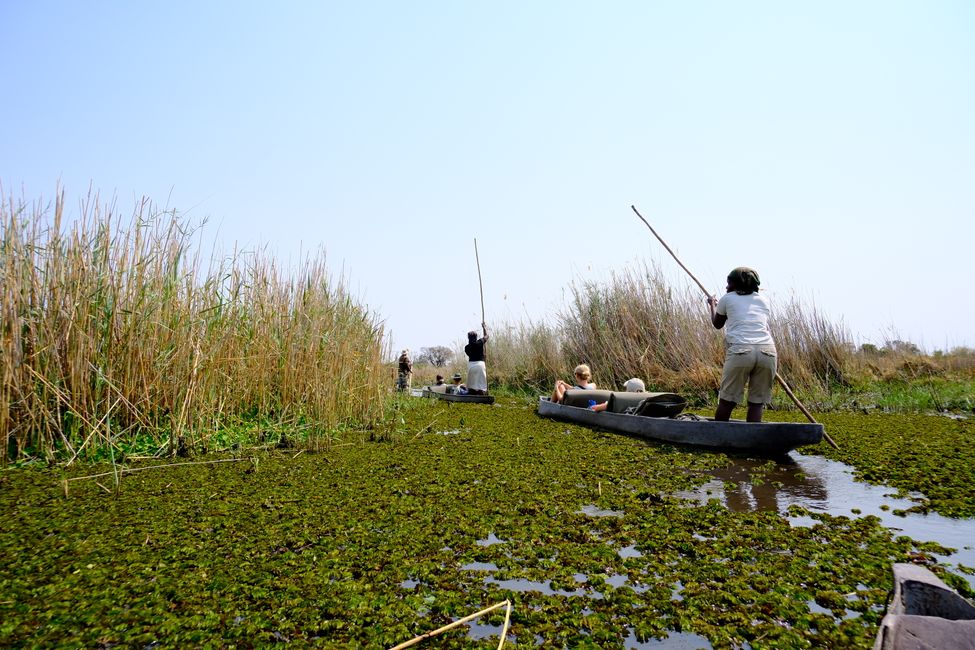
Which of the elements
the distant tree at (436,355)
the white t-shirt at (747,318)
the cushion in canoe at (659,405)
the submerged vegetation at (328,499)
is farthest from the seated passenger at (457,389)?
the distant tree at (436,355)

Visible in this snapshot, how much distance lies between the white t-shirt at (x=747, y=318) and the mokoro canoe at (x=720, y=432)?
0.65 meters

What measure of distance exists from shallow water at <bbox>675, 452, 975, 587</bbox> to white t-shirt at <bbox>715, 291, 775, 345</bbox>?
92 cm

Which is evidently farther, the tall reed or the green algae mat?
the tall reed

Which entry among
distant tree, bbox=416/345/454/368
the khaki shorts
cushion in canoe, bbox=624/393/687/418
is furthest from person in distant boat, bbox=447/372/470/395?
distant tree, bbox=416/345/454/368

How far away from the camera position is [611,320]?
9.88 metres

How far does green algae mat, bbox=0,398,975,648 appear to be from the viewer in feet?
5.39

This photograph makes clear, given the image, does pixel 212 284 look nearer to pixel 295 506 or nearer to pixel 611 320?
pixel 295 506

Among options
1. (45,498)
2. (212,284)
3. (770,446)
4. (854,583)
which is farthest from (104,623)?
(770,446)

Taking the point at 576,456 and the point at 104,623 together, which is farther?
the point at 576,456

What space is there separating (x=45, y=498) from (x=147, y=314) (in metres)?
1.49

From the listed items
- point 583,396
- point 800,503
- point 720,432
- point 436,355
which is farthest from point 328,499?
point 436,355

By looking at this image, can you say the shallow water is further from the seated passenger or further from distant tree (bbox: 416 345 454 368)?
distant tree (bbox: 416 345 454 368)

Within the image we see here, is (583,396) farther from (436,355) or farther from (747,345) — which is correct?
(436,355)

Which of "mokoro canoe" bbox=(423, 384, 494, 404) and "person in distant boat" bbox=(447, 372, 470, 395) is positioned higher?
"person in distant boat" bbox=(447, 372, 470, 395)
